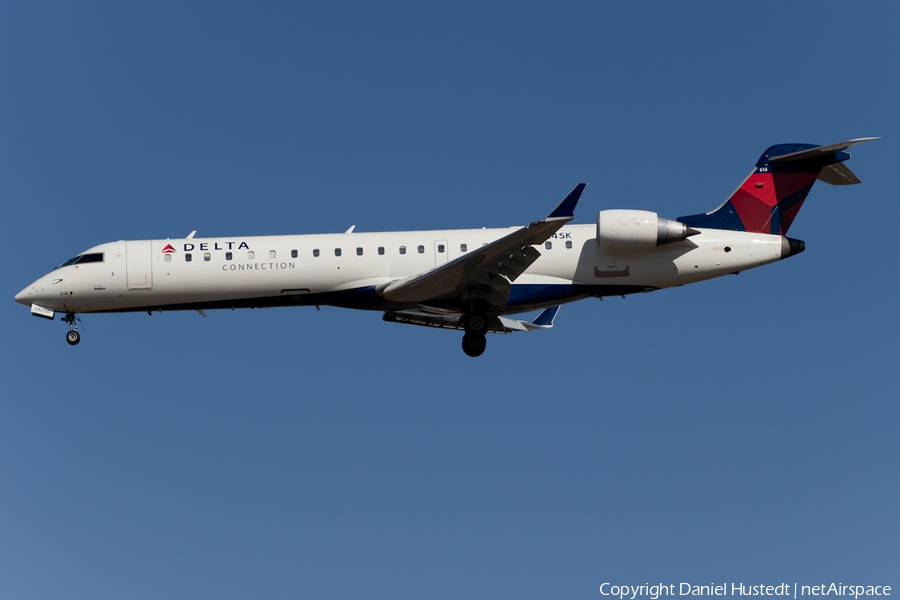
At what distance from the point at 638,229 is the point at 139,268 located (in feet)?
Result: 39.7

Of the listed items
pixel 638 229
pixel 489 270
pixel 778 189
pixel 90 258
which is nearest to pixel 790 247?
pixel 778 189

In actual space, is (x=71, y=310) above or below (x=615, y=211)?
below

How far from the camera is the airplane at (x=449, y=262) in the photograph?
2259cm

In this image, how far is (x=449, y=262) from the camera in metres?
22.2

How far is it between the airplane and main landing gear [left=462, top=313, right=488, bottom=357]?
0.03 metres

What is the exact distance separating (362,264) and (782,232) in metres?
10.5

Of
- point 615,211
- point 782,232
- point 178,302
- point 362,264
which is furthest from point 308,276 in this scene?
point 782,232

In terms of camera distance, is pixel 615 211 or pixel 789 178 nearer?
pixel 615 211

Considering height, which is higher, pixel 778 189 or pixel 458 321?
pixel 778 189

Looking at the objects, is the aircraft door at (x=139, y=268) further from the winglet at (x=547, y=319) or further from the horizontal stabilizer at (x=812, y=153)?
the horizontal stabilizer at (x=812, y=153)

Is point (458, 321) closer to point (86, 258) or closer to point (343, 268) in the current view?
point (343, 268)

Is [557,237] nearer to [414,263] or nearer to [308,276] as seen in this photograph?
[414,263]

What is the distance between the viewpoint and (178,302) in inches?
924

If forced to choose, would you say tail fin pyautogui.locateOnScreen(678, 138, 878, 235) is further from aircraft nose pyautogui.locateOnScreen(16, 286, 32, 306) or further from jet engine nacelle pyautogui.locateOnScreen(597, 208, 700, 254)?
aircraft nose pyautogui.locateOnScreen(16, 286, 32, 306)
